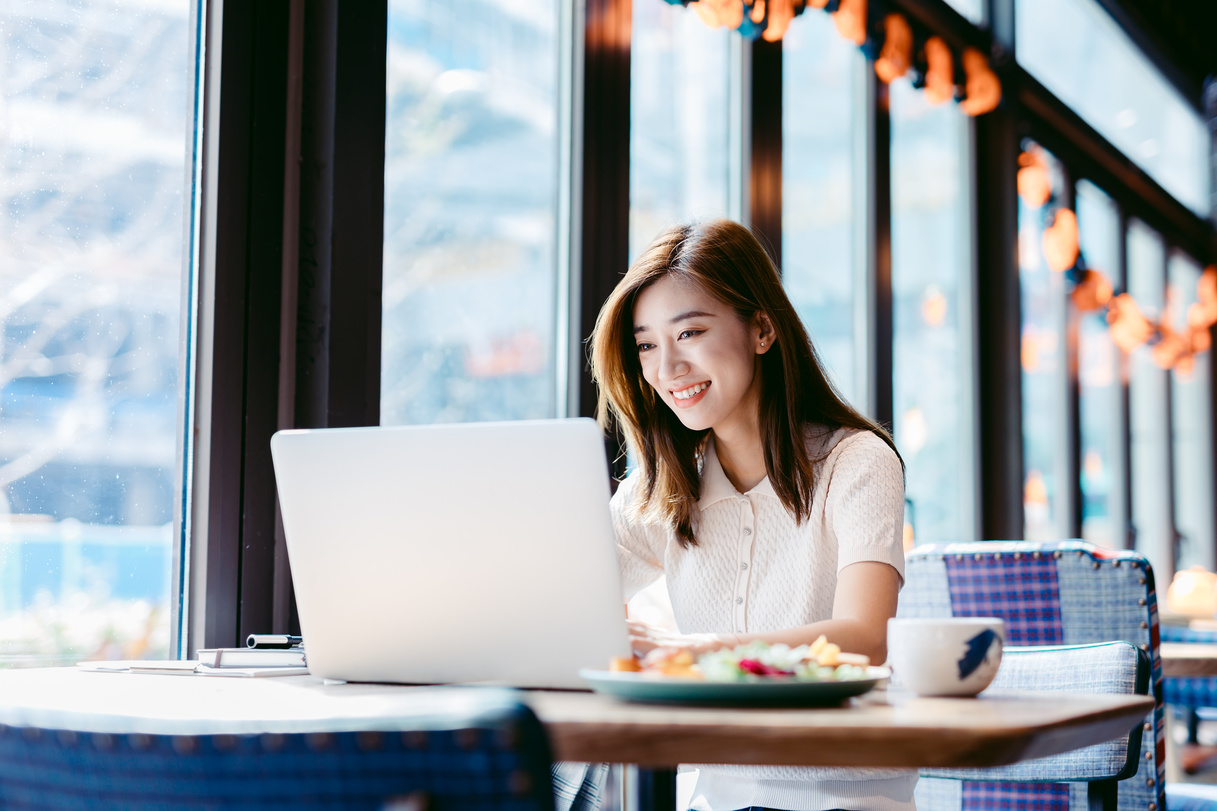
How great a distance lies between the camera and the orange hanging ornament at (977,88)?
3941 mm

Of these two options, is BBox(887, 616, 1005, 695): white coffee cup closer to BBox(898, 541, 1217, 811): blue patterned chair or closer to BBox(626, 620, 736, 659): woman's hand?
BBox(626, 620, 736, 659): woman's hand

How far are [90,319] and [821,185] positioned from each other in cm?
235

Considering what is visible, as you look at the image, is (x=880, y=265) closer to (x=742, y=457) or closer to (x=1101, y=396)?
(x=742, y=457)

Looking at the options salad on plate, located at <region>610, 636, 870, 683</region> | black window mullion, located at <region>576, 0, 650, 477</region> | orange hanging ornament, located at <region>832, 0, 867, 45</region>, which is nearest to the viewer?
salad on plate, located at <region>610, 636, 870, 683</region>

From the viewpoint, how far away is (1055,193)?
4.83 meters

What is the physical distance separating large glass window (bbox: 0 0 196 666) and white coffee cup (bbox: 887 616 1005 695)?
46.1 inches

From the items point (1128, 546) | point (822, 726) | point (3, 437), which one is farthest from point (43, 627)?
point (1128, 546)

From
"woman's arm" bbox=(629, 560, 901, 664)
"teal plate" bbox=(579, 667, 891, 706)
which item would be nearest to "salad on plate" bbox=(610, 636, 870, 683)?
"teal plate" bbox=(579, 667, 891, 706)

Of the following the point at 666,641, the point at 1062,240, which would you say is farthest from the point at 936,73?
the point at 666,641

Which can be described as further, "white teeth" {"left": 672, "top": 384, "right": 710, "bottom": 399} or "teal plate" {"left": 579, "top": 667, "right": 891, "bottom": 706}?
"white teeth" {"left": 672, "top": 384, "right": 710, "bottom": 399}

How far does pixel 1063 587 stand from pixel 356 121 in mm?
1375

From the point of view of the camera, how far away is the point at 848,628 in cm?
117

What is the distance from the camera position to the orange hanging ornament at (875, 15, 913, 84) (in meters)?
3.38

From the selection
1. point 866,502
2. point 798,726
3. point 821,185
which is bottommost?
point 798,726
